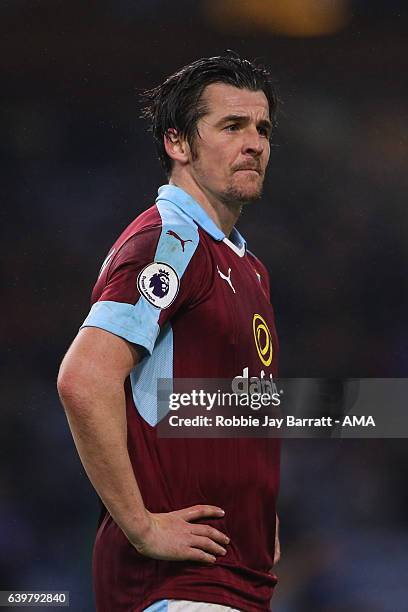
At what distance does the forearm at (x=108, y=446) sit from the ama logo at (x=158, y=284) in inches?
5.8

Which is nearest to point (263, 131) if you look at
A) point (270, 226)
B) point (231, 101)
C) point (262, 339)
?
point (231, 101)

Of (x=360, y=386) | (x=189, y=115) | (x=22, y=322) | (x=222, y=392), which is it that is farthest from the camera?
(x=22, y=322)

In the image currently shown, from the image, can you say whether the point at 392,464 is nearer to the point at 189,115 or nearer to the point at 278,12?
the point at 278,12

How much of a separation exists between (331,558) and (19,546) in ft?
3.57

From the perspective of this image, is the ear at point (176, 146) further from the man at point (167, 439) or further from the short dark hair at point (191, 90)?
the man at point (167, 439)

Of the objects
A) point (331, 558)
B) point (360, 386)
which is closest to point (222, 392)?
point (360, 386)

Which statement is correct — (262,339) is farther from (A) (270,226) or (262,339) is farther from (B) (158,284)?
(A) (270,226)

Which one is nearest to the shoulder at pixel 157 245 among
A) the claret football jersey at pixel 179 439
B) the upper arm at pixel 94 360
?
the claret football jersey at pixel 179 439

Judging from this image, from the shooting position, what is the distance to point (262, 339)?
68.3 inches

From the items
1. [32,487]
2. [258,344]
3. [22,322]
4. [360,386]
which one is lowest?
[258,344]

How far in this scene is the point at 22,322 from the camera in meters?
3.50

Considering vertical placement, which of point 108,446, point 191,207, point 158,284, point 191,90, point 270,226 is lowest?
point 108,446

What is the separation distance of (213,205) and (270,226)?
5.89 ft

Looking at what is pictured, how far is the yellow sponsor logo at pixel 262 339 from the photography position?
1.71 m
